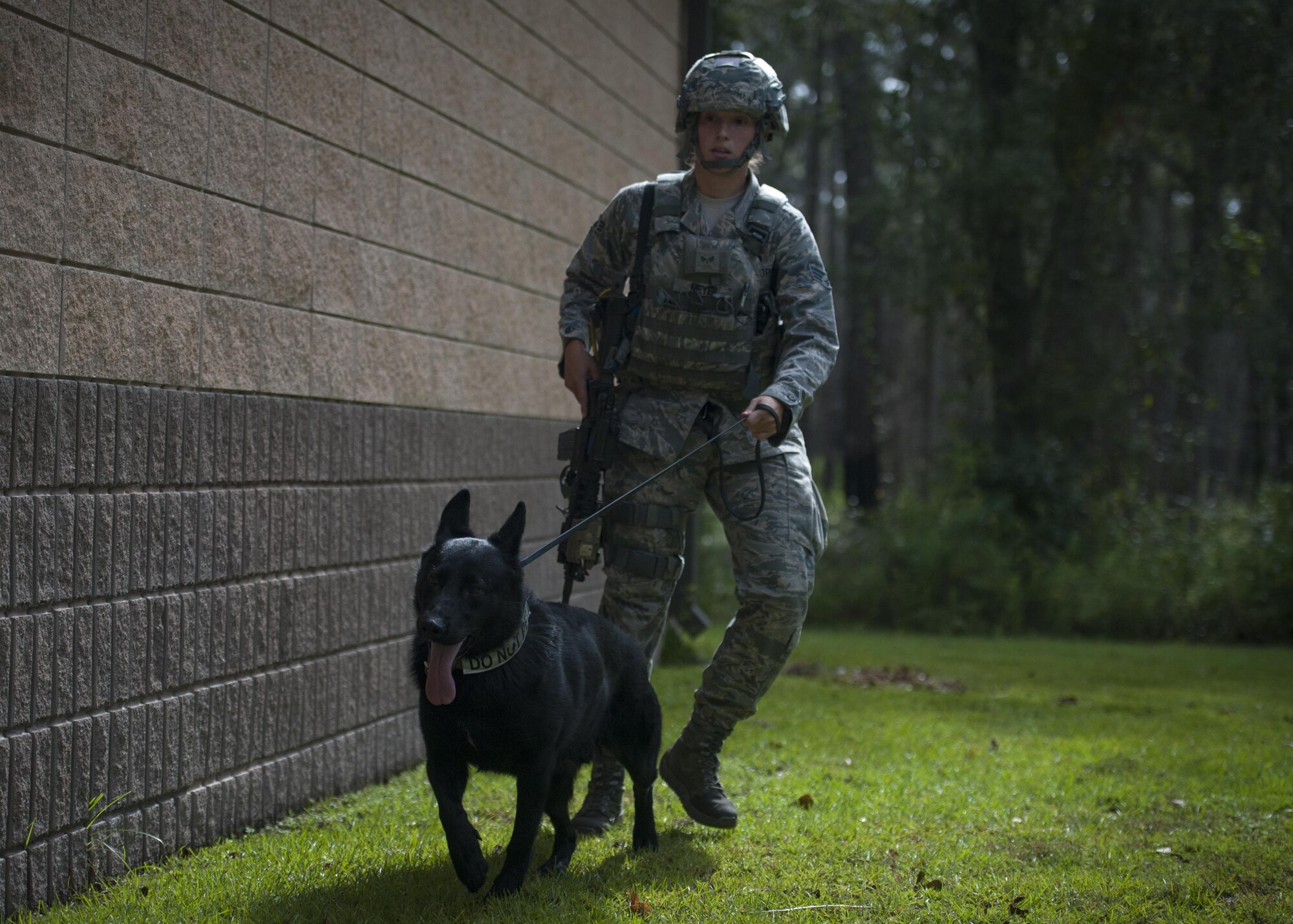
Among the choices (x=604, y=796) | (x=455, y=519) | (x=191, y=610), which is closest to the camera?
(x=455, y=519)

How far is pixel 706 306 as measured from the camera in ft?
14.5

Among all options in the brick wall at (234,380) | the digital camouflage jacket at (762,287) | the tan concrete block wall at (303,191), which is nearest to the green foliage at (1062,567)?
the tan concrete block wall at (303,191)

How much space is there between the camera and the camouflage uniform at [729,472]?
14.5 feet

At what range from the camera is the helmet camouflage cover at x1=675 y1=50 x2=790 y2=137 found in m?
4.42

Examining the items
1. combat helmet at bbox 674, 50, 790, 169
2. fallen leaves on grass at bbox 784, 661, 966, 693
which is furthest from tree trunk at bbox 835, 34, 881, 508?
combat helmet at bbox 674, 50, 790, 169

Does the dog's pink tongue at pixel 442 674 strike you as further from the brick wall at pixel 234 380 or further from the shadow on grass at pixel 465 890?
the brick wall at pixel 234 380

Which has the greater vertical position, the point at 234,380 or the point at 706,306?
the point at 706,306

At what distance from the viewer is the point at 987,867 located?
4059mm

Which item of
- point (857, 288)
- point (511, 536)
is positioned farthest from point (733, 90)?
point (857, 288)

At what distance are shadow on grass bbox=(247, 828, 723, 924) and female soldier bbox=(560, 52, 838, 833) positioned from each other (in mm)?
384

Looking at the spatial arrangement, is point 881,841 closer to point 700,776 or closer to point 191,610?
point 700,776

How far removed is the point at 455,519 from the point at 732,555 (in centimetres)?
117

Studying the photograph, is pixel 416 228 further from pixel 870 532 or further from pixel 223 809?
pixel 870 532

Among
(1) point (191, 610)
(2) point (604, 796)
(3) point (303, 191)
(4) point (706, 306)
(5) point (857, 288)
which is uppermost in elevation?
(5) point (857, 288)
